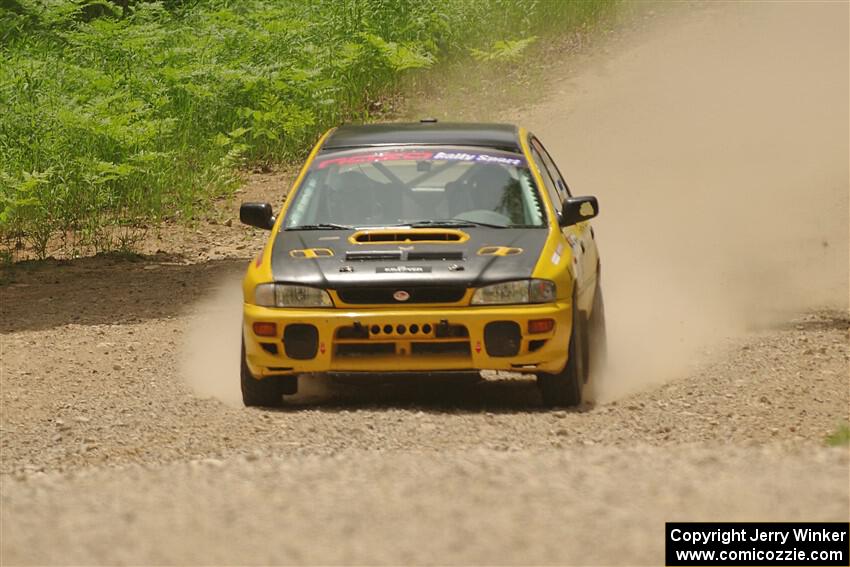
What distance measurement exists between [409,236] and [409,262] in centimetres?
38

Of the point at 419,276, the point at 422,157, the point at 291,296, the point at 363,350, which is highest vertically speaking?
the point at 422,157

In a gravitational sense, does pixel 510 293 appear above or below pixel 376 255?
below

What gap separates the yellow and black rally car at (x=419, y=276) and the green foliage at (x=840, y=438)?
1651 mm

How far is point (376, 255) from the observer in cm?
898

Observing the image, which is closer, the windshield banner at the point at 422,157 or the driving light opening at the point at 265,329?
the driving light opening at the point at 265,329

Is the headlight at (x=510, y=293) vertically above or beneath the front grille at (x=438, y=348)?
above

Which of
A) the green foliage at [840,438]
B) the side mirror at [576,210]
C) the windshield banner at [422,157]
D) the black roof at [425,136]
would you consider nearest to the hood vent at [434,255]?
the side mirror at [576,210]

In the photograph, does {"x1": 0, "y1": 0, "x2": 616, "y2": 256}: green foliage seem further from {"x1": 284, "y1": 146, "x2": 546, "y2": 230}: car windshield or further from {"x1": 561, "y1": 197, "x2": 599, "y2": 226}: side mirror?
{"x1": 561, "y1": 197, "x2": 599, "y2": 226}: side mirror

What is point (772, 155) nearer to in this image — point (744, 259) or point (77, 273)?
point (744, 259)

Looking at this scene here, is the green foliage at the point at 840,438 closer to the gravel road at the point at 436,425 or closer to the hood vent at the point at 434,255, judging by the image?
the gravel road at the point at 436,425

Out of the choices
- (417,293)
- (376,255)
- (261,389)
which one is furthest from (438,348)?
(261,389)

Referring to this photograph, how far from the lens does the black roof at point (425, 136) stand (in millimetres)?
10156

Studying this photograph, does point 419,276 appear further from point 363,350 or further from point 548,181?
point 548,181

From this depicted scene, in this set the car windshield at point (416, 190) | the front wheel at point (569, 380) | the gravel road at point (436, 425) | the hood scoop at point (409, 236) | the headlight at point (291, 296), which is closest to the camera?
the gravel road at point (436, 425)
